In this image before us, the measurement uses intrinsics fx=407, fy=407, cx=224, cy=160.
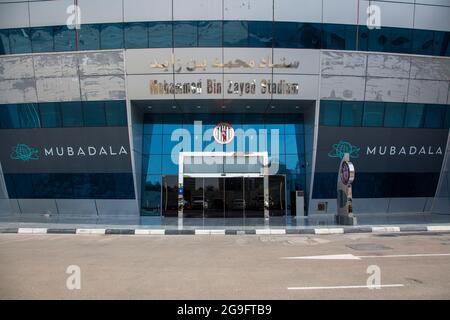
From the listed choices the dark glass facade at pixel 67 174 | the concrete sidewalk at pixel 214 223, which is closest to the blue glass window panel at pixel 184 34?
the dark glass facade at pixel 67 174

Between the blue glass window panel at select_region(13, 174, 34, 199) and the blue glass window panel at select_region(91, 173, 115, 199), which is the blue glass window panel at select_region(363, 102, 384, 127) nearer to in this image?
the blue glass window panel at select_region(91, 173, 115, 199)

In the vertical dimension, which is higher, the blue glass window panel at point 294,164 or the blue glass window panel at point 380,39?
the blue glass window panel at point 380,39

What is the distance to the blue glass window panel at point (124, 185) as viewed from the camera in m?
24.2

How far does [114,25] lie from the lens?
2250 cm

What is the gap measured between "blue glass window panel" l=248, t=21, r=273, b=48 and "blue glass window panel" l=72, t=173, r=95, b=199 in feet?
41.2

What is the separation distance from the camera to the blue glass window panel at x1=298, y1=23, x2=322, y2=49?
22.3m

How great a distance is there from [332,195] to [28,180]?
18534 mm

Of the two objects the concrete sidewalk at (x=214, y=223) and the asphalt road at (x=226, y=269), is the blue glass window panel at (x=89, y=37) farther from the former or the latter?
the asphalt road at (x=226, y=269)

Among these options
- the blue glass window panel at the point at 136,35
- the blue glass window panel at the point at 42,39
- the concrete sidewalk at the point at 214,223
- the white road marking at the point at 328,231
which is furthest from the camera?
the blue glass window panel at the point at 42,39

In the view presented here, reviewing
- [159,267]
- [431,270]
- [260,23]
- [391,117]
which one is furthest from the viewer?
[391,117]

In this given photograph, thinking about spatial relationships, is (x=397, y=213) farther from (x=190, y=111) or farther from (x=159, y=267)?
(x=159, y=267)

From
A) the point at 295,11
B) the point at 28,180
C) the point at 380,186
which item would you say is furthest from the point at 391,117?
the point at 28,180

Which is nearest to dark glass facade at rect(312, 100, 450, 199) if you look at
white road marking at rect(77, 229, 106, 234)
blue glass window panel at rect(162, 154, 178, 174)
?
blue glass window panel at rect(162, 154, 178, 174)

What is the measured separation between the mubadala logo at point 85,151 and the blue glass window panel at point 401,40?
1660 cm
